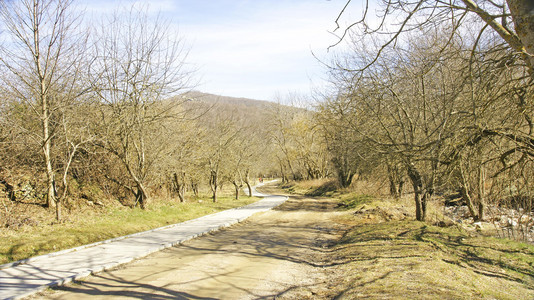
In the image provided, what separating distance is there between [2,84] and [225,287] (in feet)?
40.2

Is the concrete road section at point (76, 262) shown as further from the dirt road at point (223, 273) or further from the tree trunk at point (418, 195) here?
the tree trunk at point (418, 195)

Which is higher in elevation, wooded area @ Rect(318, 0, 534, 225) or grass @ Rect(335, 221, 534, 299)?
wooded area @ Rect(318, 0, 534, 225)

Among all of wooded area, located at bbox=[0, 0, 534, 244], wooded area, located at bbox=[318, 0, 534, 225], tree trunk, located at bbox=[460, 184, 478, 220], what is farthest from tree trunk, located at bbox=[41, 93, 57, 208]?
tree trunk, located at bbox=[460, 184, 478, 220]

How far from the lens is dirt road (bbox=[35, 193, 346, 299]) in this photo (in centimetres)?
575

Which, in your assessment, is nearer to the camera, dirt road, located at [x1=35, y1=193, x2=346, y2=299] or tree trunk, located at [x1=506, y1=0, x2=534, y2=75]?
tree trunk, located at [x1=506, y1=0, x2=534, y2=75]

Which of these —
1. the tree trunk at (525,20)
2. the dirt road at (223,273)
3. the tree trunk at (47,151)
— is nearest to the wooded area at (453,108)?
the tree trunk at (525,20)

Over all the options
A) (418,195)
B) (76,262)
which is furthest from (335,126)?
(76,262)

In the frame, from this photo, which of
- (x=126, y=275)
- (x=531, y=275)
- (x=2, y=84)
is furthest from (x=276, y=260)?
(x=2, y=84)

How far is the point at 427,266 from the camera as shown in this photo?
6664 mm

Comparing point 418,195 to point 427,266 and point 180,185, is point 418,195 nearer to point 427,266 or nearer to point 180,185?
point 427,266

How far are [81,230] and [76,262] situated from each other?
10.5 feet

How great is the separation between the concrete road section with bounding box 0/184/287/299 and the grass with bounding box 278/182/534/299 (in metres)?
4.67

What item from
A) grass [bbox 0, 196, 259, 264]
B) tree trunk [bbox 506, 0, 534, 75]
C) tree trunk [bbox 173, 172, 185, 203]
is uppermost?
tree trunk [bbox 506, 0, 534, 75]

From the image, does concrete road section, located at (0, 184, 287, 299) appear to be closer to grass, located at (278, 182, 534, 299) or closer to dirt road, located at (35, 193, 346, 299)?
dirt road, located at (35, 193, 346, 299)
